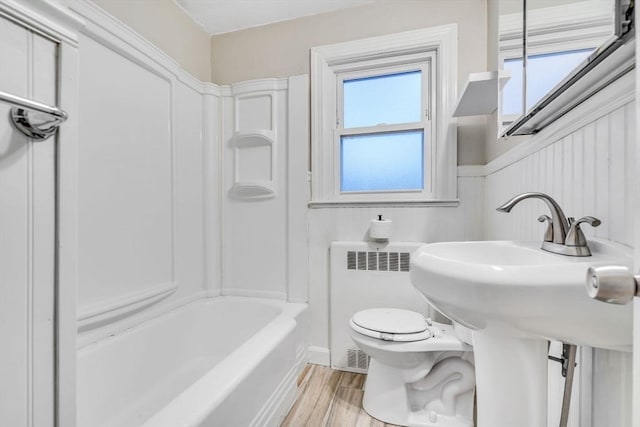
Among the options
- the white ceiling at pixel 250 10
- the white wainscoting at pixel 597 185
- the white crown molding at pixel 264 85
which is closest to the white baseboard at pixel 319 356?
the white wainscoting at pixel 597 185

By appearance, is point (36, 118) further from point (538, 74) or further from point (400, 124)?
point (400, 124)

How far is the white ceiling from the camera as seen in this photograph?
1.89 metres

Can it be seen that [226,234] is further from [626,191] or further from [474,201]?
[626,191]

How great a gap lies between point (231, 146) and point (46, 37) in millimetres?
1478

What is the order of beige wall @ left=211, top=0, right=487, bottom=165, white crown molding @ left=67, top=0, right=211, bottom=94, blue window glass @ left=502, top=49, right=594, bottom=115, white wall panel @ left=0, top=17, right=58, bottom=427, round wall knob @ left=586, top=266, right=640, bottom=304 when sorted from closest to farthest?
round wall knob @ left=586, top=266, right=640, bottom=304 → white wall panel @ left=0, top=17, right=58, bottom=427 → blue window glass @ left=502, top=49, right=594, bottom=115 → white crown molding @ left=67, top=0, right=211, bottom=94 → beige wall @ left=211, top=0, right=487, bottom=165

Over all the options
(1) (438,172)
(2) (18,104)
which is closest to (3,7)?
(2) (18,104)

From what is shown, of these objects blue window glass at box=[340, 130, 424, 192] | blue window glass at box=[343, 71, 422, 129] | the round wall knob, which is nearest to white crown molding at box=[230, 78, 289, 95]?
blue window glass at box=[343, 71, 422, 129]

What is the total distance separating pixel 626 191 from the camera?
58 centimetres

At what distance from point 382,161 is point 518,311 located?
1.56 metres

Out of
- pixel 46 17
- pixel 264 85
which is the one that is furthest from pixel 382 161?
pixel 46 17

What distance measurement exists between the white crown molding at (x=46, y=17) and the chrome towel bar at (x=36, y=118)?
0.17 meters

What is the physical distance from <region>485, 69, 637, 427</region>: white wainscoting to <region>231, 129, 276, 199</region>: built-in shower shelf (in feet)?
4.81

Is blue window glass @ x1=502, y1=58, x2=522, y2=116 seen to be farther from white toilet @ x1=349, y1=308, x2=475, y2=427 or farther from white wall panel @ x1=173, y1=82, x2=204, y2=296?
white wall panel @ x1=173, y1=82, x2=204, y2=296

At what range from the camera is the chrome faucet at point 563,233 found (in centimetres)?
65
